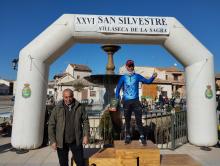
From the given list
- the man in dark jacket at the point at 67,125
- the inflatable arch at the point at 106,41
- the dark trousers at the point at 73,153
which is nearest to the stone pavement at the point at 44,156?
the inflatable arch at the point at 106,41

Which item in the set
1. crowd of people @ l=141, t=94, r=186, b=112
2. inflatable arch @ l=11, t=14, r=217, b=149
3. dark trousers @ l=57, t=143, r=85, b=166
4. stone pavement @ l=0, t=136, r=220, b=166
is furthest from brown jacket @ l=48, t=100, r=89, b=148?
crowd of people @ l=141, t=94, r=186, b=112

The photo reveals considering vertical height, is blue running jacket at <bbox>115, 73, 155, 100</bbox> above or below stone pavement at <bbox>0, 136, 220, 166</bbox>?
above

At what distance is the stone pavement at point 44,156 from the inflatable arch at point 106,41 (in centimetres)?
29

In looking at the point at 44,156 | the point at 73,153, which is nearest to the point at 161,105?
the point at 44,156

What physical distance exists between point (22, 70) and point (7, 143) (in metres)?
2.82

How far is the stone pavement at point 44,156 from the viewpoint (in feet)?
22.2

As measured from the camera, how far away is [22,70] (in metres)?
8.07

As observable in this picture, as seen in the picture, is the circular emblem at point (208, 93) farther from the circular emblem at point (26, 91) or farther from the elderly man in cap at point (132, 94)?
the circular emblem at point (26, 91)

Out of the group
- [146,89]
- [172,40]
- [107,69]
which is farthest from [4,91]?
[172,40]

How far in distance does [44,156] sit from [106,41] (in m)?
3.88

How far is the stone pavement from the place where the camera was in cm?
675

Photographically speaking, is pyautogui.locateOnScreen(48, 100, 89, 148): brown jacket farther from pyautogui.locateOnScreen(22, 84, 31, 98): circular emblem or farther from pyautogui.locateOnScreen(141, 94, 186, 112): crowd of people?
pyautogui.locateOnScreen(141, 94, 186, 112): crowd of people

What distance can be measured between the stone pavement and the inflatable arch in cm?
29

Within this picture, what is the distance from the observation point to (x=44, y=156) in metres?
7.39
